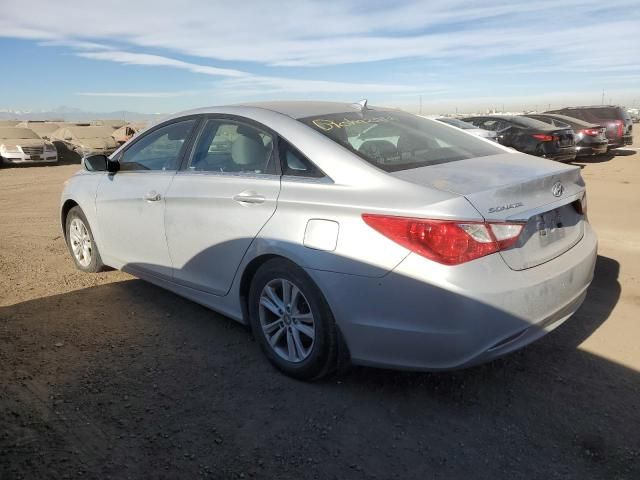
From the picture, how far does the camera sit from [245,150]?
351 cm

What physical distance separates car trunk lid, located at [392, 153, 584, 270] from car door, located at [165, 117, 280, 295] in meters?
0.86

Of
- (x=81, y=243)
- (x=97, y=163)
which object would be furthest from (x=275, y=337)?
(x=81, y=243)

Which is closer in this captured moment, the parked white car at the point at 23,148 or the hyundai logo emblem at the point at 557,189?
the hyundai logo emblem at the point at 557,189

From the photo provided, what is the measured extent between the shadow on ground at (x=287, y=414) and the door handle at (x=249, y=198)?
999 mm

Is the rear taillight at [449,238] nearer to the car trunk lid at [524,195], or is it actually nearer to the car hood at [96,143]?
the car trunk lid at [524,195]

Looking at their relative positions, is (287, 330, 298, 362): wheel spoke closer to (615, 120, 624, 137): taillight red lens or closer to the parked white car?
(615, 120, 624, 137): taillight red lens

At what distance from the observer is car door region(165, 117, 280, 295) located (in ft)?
10.6

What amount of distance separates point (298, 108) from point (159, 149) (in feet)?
4.05

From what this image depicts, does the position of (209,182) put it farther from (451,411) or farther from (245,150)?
(451,411)

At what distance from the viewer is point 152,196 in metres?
3.97

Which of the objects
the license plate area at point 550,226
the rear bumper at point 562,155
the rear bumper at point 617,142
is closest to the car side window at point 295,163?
the license plate area at point 550,226

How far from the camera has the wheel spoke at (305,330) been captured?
2992 mm

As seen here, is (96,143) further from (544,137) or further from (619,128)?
(619,128)

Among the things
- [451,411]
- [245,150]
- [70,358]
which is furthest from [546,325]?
[70,358]
